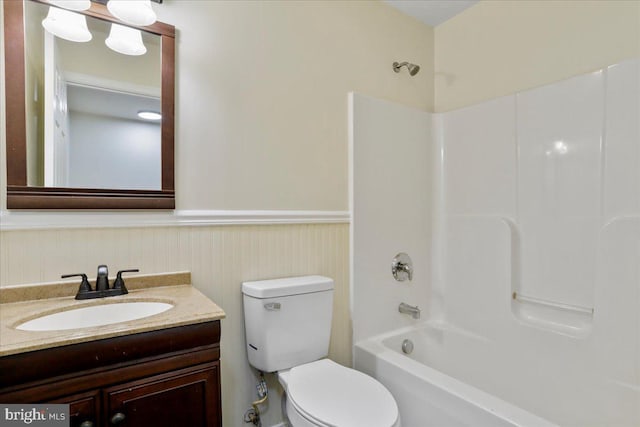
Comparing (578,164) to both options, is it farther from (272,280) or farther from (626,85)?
(272,280)

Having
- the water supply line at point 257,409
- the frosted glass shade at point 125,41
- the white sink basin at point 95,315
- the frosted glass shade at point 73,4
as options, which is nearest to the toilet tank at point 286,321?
the water supply line at point 257,409

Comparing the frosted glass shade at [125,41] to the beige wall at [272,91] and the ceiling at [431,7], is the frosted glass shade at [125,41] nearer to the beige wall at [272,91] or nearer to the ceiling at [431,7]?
the beige wall at [272,91]

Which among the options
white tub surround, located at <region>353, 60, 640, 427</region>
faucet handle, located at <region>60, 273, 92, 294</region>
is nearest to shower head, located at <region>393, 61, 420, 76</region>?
white tub surround, located at <region>353, 60, 640, 427</region>

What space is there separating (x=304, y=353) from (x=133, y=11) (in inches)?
61.9

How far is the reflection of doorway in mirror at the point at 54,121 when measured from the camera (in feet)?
4.09

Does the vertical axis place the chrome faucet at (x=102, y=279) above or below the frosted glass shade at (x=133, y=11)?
below

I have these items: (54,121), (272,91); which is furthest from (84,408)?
(272,91)

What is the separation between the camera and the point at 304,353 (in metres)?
1.62

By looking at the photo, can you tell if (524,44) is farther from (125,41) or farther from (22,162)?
(22,162)

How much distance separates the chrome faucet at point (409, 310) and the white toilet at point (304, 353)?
0.66m

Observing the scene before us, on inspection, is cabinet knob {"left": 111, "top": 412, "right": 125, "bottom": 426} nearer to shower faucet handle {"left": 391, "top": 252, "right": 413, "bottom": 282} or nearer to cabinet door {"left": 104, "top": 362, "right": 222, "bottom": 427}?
cabinet door {"left": 104, "top": 362, "right": 222, "bottom": 427}

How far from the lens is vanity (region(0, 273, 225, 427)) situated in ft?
2.83

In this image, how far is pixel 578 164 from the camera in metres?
1.72

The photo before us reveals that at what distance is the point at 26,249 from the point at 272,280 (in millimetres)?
949
